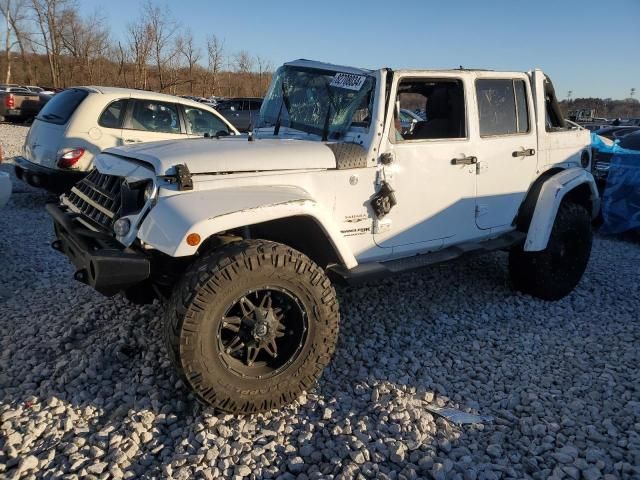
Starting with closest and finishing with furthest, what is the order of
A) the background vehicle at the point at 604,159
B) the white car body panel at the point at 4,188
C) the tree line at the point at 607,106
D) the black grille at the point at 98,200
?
the black grille at the point at 98,200 < the white car body panel at the point at 4,188 < the background vehicle at the point at 604,159 < the tree line at the point at 607,106

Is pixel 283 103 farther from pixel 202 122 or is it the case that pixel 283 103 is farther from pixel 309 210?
pixel 202 122

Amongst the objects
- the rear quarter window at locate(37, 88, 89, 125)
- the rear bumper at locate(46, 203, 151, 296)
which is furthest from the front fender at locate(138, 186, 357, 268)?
the rear quarter window at locate(37, 88, 89, 125)

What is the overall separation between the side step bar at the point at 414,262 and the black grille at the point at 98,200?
1.39 metres

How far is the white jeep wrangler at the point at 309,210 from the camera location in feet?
9.07

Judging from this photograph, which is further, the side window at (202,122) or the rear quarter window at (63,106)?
the side window at (202,122)

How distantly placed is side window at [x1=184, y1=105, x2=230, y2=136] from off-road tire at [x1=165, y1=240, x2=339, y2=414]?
5.40m

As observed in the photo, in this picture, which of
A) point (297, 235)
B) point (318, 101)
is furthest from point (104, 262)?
point (318, 101)

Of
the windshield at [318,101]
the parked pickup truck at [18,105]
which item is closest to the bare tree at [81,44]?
the parked pickup truck at [18,105]

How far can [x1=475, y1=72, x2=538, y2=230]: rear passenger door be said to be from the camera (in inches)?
164

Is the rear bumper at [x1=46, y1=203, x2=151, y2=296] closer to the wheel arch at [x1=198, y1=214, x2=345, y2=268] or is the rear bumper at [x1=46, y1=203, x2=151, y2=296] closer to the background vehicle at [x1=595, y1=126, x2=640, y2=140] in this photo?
the wheel arch at [x1=198, y1=214, x2=345, y2=268]

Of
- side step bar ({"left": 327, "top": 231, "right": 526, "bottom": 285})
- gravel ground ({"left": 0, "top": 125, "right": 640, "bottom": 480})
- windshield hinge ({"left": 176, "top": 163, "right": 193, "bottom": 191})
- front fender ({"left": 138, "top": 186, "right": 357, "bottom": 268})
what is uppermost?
windshield hinge ({"left": 176, "top": 163, "right": 193, "bottom": 191})

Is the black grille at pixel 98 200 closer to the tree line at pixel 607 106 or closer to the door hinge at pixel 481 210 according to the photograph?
the door hinge at pixel 481 210

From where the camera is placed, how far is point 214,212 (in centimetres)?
271

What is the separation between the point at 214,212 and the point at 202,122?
5.71 meters
